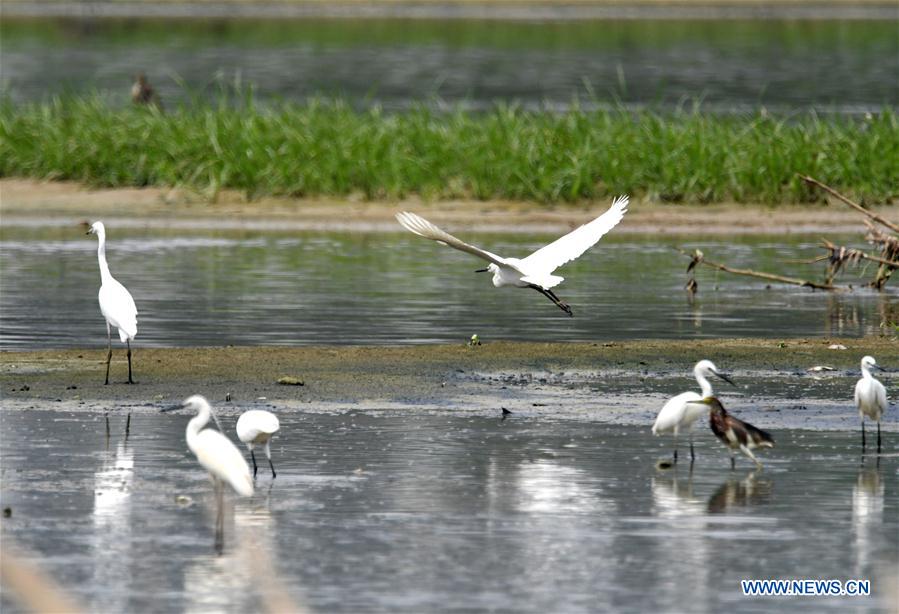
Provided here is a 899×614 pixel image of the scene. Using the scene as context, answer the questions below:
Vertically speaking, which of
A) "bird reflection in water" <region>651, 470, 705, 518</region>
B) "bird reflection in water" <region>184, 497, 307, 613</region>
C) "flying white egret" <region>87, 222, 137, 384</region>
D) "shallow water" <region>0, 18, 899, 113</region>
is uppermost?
"shallow water" <region>0, 18, 899, 113</region>

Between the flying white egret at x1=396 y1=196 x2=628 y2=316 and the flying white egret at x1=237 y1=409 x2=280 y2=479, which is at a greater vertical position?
the flying white egret at x1=396 y1=196 x2=628 y2=316

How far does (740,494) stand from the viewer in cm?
1055

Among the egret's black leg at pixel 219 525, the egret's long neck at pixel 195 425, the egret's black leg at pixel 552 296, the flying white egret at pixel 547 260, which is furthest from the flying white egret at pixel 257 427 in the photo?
the egret's black leg at pixel 552 296

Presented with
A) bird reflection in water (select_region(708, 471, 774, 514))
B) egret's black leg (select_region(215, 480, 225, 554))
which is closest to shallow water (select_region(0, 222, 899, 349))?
bird reflection in water (select_region(708, 471, 774, 514))

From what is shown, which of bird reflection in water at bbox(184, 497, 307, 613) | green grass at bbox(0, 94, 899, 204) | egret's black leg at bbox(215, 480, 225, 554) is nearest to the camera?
bird reflection in water at bbox(184, 497, 307, 613)

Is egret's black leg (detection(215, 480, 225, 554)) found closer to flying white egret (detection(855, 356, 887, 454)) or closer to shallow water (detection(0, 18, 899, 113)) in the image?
flying white egret (detection(855, 356, 887, 454))

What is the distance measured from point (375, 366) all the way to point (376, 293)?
215 inches

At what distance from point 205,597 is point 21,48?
6381 cm

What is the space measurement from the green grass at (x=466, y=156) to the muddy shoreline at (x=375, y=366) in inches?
435

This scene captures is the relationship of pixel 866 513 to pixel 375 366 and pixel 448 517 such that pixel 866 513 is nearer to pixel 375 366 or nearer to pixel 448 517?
pixel 448 517

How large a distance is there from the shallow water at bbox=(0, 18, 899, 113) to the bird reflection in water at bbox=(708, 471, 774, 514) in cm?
2433

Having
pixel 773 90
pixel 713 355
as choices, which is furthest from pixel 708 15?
pixel 713 355

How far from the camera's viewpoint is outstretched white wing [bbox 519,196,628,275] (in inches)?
571

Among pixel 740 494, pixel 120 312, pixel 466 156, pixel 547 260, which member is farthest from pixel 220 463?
Answer: pixel 466 156
